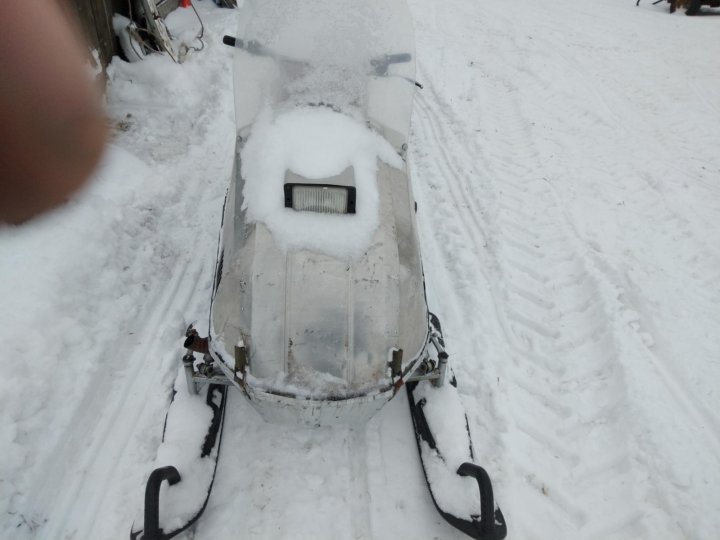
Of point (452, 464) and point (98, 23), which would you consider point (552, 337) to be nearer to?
point (452, 464)

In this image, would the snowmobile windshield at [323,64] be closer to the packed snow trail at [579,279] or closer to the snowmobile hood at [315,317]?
the snowmobile hood at [315,317]

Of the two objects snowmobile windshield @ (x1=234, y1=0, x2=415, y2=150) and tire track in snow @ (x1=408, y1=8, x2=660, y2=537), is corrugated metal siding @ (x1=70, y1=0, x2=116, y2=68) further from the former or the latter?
tire track in snow @ (x1=408, y1=8, x2=660, y2=537)

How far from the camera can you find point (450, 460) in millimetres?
2678

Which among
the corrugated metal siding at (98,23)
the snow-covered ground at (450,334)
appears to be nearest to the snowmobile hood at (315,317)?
the snow-covered ground at (450,334)

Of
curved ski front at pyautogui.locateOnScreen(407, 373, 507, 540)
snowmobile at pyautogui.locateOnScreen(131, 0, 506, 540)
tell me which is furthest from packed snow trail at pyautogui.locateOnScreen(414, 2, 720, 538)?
snowmobile at pyautogui.locateOnScreen(131, 0, 506, 540)

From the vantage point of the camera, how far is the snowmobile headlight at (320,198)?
259 centimetres

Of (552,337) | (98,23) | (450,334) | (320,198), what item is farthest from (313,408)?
(98,23)

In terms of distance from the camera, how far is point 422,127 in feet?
22.1

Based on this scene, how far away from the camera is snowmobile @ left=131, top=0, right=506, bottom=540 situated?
232cm

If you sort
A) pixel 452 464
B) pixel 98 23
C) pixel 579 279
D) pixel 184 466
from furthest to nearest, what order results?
1. pixel 98 23
2. pixel 579 279
3. pixel 452 464
4. pixel 184 466

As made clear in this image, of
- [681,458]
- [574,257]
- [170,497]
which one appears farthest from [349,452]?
[574,257]

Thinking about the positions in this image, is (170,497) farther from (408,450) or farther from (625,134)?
(625,134)

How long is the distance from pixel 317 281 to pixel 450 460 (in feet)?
4.21

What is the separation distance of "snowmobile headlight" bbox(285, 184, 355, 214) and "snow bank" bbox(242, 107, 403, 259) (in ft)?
0.12
